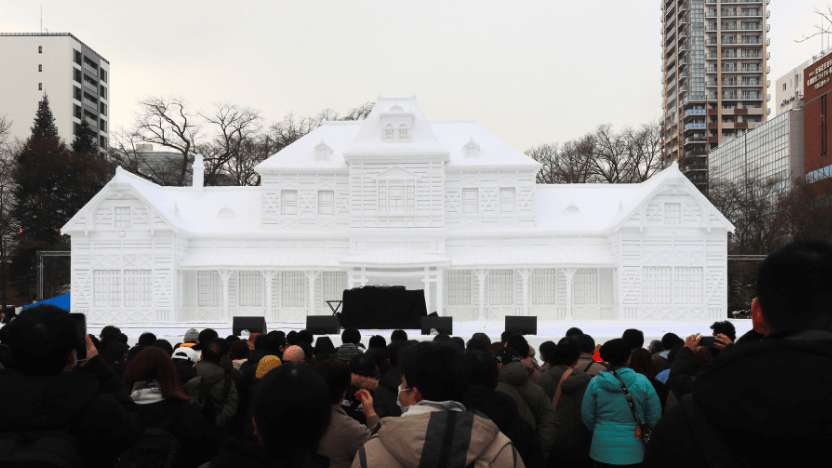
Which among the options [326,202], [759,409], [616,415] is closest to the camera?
[759,409]

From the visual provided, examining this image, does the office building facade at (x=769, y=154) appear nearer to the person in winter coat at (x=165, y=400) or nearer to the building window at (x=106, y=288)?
the building window at (x=106, y=288)

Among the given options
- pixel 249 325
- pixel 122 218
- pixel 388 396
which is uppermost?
pixel 122 218

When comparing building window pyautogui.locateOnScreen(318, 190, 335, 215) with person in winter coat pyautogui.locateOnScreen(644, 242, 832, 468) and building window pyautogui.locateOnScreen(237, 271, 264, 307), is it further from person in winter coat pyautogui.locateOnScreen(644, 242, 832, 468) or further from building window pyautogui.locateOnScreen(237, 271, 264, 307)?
person in winter coat pyautogui.locateOnScreen(644, 242, 832, 468)

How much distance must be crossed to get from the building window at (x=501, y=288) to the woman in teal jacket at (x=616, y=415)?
2708 centimetres

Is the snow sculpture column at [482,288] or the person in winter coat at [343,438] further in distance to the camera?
the snow sculpture column at [482,288]

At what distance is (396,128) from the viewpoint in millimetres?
33250

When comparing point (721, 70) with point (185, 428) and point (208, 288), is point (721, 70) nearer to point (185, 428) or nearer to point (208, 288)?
point (208, 288)

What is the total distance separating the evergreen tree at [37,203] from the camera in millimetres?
46375

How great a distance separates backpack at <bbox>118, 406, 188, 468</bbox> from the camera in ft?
14.9

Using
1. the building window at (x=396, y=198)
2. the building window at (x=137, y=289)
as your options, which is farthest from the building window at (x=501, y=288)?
the building window at (x=137, y=289)

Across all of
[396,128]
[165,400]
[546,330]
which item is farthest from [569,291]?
[165,400]

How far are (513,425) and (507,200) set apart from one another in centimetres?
3013

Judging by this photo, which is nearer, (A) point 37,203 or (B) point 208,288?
(B) point 208,288

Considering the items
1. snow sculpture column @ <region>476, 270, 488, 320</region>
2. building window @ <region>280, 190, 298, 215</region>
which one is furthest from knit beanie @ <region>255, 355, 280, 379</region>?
building window @ <region>280, 190, 298, 215</region>
